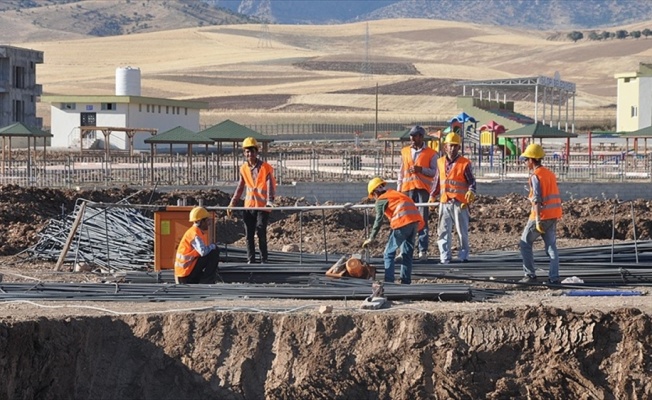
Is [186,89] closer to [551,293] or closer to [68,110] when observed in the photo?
[68,110]

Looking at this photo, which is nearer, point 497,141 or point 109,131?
point 497,141

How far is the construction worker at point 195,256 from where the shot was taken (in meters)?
15.2

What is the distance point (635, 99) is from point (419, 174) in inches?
2378

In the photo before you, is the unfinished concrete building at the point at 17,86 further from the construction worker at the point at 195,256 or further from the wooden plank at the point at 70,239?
the construction worker at the point at 195,256

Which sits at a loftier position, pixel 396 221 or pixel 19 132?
pixel 19 132

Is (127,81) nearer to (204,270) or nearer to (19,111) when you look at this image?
(19,111)

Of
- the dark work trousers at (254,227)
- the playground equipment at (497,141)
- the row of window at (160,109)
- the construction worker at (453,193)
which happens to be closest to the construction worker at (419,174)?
the construction worker at (453,193)

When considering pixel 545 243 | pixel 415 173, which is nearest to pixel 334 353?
pixel 545 243

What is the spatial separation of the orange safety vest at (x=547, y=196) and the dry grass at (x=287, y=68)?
78026 millimetres

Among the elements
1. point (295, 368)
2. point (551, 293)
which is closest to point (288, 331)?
point (295, 368)

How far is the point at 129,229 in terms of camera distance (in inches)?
717

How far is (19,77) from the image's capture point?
72.2m

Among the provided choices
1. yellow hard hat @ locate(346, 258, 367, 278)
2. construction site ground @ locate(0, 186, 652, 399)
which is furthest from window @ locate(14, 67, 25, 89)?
construction site ground @ locate(0, 186, 652, 399)

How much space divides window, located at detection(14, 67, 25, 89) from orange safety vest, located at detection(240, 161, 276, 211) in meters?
56.7
